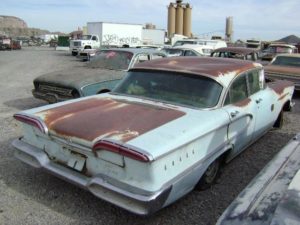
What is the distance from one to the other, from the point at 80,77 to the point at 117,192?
15.1ft

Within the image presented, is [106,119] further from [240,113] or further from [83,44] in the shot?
[83,44]

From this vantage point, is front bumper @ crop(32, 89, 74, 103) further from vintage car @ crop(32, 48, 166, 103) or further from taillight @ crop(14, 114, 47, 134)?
taillight @ crop(14, 114, 47, 134)

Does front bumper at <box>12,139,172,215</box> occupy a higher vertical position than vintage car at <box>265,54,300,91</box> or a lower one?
lower

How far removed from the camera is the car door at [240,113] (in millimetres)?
4242

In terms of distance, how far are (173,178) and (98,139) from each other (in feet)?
2.43

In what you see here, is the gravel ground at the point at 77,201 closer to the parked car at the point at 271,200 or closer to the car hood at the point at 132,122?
the car hood at the point at 132,122

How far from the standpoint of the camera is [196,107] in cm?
409

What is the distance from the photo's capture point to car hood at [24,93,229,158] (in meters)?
3.21

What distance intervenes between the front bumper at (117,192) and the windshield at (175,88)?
4.64 ft

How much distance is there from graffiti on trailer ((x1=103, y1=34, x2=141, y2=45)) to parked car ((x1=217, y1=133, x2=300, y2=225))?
3295 centimetres

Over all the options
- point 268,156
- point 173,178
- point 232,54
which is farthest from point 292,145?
point 232,54

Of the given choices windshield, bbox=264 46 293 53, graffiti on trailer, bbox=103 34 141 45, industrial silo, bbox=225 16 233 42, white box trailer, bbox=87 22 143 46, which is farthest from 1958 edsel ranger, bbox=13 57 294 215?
industrial silo, bbox=225 16 233 42

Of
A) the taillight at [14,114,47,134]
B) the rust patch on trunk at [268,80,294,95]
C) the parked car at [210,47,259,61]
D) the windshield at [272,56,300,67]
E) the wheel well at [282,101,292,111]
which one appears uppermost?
the parked car at [210,47,259,61]

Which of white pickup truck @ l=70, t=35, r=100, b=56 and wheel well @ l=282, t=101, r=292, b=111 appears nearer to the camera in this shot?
wheel well @ l=282, t=101, r=292, b=111
